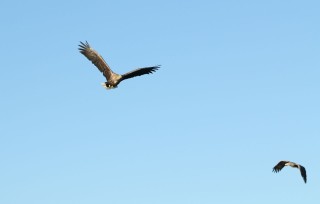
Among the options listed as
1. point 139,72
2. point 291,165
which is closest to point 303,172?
point 291,165

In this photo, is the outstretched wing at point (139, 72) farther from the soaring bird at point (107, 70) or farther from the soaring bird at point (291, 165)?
the soaring bird at point (291, 165)

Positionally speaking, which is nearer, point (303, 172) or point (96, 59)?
point (96, 59)

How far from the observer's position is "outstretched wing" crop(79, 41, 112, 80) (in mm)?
40000

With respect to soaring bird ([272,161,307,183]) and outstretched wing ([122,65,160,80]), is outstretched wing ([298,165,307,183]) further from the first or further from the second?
outstretched wing ([122,65,160,80])

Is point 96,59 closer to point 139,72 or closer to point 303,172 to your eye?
point 139,72

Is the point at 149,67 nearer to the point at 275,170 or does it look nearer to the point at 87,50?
the point at 87,50

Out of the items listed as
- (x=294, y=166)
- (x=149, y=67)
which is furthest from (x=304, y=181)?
(x=149, y=67)

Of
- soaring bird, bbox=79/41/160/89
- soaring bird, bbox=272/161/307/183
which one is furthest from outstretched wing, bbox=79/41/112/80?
soaring bird, bbox=272/161/307/183

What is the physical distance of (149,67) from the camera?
126 ft

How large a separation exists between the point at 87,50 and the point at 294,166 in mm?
16184

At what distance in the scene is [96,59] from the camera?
134 ft

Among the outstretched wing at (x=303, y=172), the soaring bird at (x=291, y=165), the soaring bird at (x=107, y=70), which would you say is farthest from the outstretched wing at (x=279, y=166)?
the soaring bird at (x=107, y=70)

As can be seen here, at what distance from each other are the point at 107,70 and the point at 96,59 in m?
1.30

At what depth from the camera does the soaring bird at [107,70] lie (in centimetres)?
3891
